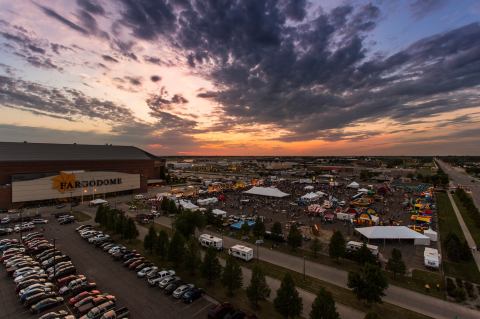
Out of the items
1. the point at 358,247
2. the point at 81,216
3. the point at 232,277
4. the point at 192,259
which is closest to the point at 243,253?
the point at 192,259

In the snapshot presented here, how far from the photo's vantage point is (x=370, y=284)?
23078 millimetres

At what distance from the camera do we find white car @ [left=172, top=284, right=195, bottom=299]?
2548cm

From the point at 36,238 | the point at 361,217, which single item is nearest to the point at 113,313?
the point at 36,238

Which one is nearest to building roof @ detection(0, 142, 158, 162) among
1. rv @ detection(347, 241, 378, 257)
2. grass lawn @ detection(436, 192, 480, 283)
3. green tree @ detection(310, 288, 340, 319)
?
green tree @ detection(310, 288, 340, 319)

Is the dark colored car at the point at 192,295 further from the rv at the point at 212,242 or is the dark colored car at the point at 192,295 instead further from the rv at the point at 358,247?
the rv at the point at 358,247

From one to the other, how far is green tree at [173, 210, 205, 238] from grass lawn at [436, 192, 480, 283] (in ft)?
117

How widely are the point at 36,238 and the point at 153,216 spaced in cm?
2102

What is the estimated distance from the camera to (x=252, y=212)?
64938mm

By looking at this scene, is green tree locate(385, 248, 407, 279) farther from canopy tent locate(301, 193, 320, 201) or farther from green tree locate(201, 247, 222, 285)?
A: canopy tent locate(301, 193, 320, 201)

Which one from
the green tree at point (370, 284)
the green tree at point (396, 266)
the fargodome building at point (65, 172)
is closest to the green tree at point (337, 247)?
the green tree at point (396, 266)

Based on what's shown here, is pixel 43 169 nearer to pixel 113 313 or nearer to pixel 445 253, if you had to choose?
pixel 113 313

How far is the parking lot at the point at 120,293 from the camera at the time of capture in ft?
76.6

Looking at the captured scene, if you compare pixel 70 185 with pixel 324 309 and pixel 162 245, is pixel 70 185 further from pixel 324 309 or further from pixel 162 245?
pixel 324 309

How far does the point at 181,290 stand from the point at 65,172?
231ft
